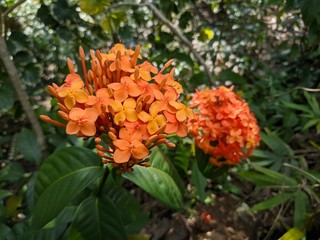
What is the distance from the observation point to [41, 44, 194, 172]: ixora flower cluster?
929 mm

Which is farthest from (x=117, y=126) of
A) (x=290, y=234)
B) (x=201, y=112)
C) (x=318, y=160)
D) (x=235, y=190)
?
(x=318, y=160)

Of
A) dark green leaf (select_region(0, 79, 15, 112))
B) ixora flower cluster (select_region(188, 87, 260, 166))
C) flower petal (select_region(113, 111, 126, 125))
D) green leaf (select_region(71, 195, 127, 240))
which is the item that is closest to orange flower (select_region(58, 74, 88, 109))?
flower petal (select_region(113, 111, 126, 125))

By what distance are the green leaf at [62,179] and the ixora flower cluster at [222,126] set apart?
53cm

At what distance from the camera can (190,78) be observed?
81.3 inches

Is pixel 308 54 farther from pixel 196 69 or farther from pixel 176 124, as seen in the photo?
pixel 176 124

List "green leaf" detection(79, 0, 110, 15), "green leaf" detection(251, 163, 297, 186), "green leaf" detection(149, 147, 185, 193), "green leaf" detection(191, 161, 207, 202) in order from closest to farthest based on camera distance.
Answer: "green leaf" detection(149, 147, 185, 193) < "green leaf" detection(79, 0, 110, 15) < "green leaf" detection(191, 161, 207, 202) < "green leaf" detection(251, 163, 297, 186)

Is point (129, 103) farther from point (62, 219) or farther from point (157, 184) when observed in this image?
point (62, 219)

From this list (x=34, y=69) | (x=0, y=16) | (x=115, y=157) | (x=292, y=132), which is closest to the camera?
(x=115, y=157)

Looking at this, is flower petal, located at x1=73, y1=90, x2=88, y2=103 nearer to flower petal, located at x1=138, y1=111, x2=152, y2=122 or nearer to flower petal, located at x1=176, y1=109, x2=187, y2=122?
flower petal, located at x1=138, y1=111, x2=152, y2=122

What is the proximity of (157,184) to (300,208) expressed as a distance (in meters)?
0.98

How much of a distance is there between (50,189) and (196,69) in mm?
1924

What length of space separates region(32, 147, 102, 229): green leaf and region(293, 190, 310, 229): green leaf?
1108 mm

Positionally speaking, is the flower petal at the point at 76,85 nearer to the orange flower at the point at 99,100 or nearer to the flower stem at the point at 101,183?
the orange flower at the point at 99,100

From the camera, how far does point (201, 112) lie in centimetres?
152
